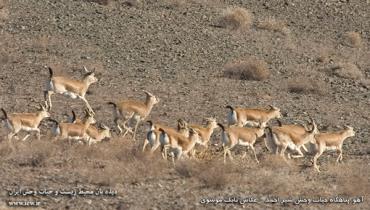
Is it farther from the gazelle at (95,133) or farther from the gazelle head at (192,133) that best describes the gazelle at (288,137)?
the gazelle at (95,133)

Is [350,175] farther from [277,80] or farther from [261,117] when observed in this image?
[277,80]

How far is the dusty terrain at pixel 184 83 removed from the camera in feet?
55.8

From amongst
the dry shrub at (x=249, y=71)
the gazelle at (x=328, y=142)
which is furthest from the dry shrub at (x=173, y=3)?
the gazelle at (x=328, y=142)

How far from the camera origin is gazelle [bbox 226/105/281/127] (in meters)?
22.4

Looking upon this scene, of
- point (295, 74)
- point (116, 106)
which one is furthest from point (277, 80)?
point (116, 106)

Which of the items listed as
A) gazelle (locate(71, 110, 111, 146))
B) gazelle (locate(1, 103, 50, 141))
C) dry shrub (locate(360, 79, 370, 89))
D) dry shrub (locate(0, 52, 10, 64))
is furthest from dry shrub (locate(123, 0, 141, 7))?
gazelle (locate(1, 103, 50, 141))

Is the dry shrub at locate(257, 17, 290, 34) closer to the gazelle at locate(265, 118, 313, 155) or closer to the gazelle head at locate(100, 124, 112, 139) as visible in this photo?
the gazelle head at locate(100, 124, 112, 139)

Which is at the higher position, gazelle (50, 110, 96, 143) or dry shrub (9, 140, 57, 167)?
gazelle (50, 110, 96, 143)

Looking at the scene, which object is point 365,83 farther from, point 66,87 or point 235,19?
point 66,87

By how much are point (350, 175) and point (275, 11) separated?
746 inches

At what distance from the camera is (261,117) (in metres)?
22.9

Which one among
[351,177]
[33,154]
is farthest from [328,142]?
[33,154]

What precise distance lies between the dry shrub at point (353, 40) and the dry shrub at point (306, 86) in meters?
5.92

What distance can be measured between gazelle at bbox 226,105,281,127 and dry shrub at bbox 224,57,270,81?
577 centimetres
